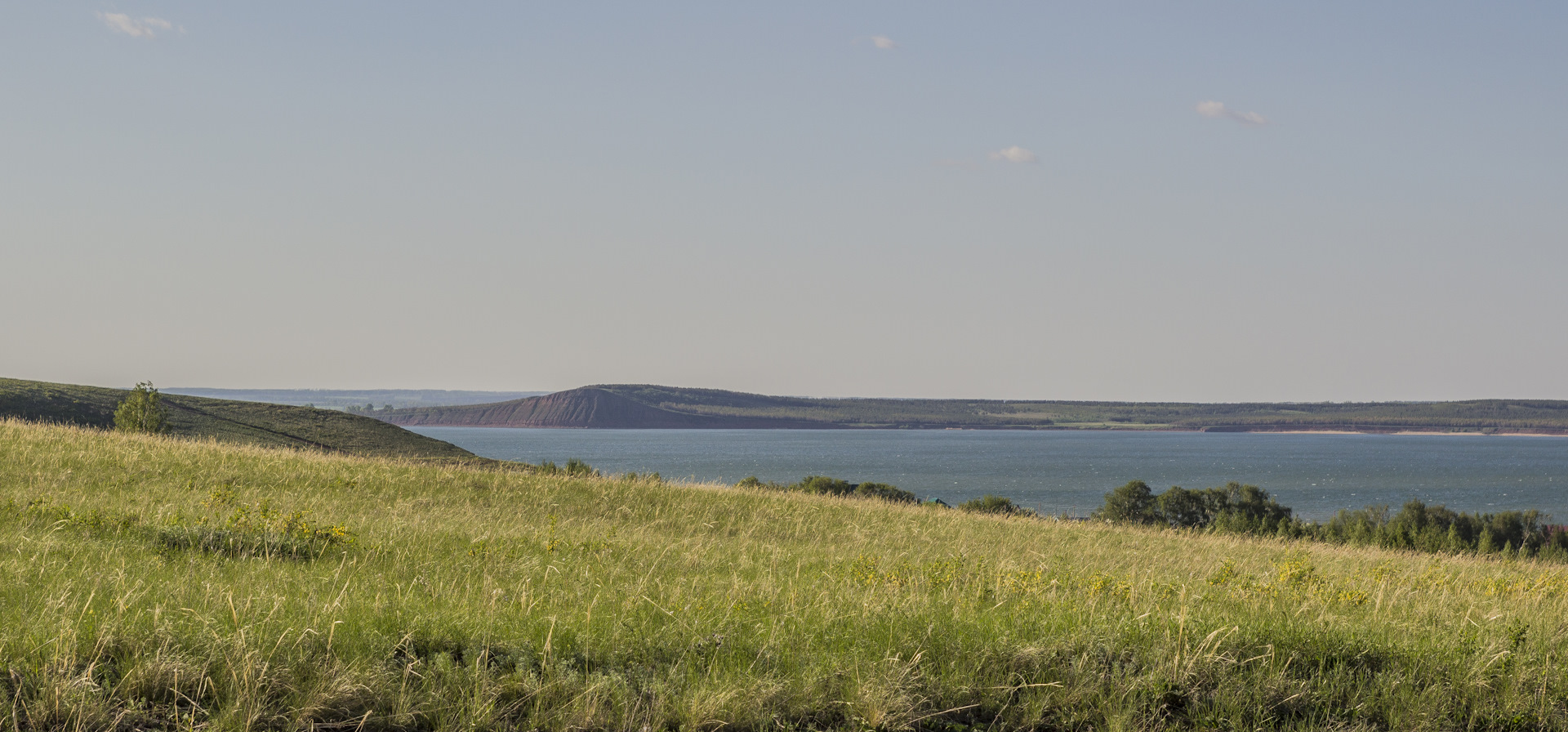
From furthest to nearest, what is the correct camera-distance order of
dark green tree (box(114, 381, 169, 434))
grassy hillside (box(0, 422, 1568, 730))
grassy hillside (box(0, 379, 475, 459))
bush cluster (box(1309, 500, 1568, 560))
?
grassy hillside (box(0, 379, 475, 459)) < bush cluster (box(1309, 500, 1568, 560)) < dark green tree (box(114, 381, 169, 434)) < grassy hillside (box(0, 422, 1568, 730))

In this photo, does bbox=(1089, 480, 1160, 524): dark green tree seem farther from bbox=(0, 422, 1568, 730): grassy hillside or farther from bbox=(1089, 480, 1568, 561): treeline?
bbox=(0, 422, 1568, 730): grassy hillside

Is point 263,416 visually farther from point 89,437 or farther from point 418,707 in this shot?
point 418,707

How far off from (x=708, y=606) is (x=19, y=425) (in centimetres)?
2517

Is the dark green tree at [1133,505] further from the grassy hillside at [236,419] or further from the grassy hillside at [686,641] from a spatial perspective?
the grassy hillside at [686,641]

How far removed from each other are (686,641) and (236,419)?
9109cm

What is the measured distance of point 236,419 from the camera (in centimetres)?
8594

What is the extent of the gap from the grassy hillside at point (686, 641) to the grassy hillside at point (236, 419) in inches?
2109

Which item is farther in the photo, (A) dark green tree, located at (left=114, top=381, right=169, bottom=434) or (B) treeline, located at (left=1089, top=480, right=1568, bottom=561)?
(B) treeline, located at (left=1089, top=480, right=1568, bottom=561)

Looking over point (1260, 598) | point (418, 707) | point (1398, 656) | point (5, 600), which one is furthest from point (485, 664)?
point (1260, 598)

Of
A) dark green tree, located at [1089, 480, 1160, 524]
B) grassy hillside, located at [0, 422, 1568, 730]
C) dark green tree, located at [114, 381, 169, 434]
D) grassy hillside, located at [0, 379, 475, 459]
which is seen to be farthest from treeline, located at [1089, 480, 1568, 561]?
grassy hillside, located at [0, 422, 1568, 730]

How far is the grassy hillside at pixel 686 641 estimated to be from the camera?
219 inches

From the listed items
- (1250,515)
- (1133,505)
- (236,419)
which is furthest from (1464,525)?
(236,419)

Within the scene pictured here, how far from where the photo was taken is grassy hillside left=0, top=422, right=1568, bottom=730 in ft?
18.3

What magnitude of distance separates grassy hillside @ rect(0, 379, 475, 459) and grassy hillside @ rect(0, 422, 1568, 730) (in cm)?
5357
